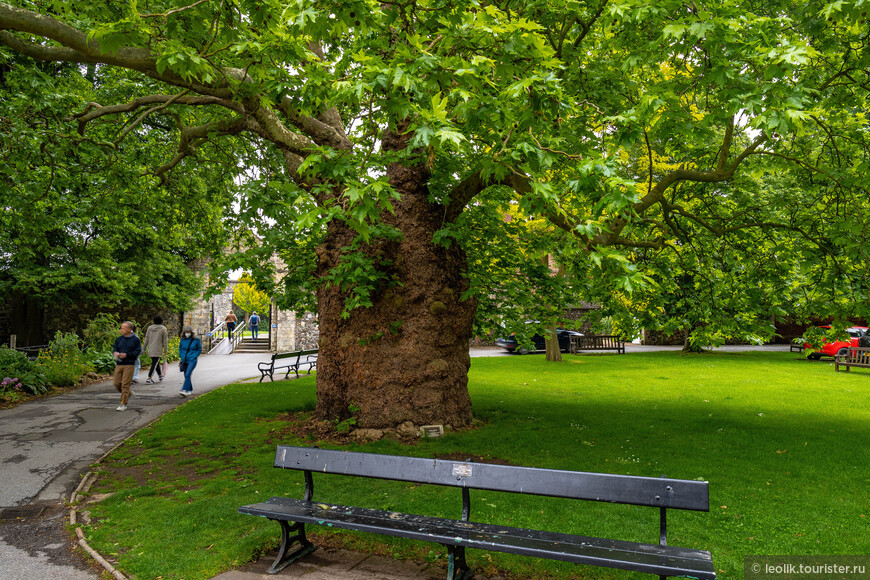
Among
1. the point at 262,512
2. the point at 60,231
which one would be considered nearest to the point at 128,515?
the point at 262,512

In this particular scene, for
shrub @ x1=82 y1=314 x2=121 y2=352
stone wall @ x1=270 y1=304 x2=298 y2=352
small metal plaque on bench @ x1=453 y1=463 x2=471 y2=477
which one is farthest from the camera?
stone wall @ x1=270 y1=304 x2=298 y2=352

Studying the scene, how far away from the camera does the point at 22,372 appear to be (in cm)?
1230

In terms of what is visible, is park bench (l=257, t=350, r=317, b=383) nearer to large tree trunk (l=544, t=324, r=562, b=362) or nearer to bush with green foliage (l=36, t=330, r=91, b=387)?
bush with green foliage (l=36, t=330, r=91, b=387)

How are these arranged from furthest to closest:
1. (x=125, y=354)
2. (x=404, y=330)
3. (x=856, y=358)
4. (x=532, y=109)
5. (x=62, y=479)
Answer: (x=856, y=358) → (x=125, y=354) → (x=404, y=330) → (x=62, y=479) → (x=532, y=109)

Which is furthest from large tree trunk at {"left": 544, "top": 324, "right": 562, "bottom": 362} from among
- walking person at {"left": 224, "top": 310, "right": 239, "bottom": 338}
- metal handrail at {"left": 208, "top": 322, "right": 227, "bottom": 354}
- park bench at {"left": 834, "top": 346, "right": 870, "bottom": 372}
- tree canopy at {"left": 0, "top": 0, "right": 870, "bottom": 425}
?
walking person at {"left": 224, "top": 310, "right": 239, "bottom": 338}

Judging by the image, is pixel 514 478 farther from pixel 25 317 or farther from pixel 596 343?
pixel 596 343

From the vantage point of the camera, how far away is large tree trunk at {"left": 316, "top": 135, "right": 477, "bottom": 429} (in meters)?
7.73

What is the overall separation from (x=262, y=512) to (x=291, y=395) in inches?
327

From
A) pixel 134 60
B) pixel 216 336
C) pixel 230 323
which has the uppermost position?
pixel 134 60

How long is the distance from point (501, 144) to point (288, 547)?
3.68 metres

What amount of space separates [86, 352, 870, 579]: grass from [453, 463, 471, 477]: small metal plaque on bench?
2.33 ft

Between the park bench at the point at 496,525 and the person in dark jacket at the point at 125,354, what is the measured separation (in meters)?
7.00

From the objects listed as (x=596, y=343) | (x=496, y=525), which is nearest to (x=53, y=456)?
(x=496, y=525)

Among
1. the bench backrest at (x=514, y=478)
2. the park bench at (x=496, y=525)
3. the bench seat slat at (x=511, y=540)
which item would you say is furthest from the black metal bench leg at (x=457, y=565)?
the bench backrest at (x=514, y=478)
